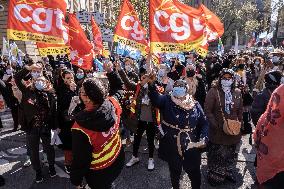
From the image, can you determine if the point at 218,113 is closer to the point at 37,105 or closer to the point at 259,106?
the point at 259,106

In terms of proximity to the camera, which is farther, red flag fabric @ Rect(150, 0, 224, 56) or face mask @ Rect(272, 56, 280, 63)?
face mask @ Rect(272, 56, 280, 63)

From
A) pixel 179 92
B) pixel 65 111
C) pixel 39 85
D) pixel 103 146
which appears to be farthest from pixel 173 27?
pixel 103 146

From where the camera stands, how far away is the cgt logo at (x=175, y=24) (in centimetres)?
527

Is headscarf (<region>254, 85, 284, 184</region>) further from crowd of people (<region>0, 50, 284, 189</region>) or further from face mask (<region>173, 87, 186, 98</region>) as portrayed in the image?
face mask (<region>173, 87, 186, 98</region>)

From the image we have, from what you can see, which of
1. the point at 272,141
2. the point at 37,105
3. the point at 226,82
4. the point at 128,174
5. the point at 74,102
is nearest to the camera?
the point at 272,141

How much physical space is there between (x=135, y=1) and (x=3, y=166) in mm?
22612

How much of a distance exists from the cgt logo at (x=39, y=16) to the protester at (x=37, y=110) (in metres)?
1.03

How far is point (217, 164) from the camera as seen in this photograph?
Result: 5.52 m

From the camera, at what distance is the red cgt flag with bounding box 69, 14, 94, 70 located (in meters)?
7.35

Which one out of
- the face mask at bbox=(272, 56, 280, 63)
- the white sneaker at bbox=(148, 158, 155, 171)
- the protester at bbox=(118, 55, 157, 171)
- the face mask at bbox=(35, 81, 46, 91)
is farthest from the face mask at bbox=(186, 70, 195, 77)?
the face mask at bbox=(272, 56, 280, 63)

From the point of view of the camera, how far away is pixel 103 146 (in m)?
3.24

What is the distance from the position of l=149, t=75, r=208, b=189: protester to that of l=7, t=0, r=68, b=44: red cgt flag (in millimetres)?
2644

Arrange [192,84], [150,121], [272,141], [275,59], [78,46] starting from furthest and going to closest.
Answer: [275,59]
[78,46]
[192,84]
[150,121]
[272,141]

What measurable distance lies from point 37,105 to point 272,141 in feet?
11.8
